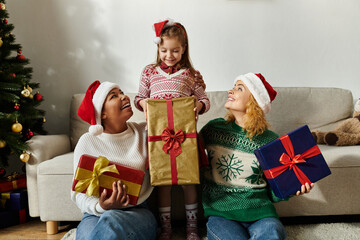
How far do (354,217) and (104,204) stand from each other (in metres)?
1.55

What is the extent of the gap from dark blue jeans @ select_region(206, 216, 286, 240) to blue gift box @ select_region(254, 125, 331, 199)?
144 millimetres

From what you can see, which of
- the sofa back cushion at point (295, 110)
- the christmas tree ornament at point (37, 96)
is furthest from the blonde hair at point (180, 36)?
the christmas tree ornament at point (37, 96)

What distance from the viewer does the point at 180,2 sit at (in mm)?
2682

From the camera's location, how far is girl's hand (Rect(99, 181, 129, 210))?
4.68ft

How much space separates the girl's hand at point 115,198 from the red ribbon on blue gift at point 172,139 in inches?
9.1

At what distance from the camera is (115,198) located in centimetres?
143

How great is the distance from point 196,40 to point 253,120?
4.39 feet

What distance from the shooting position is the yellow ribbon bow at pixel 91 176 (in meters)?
1.39

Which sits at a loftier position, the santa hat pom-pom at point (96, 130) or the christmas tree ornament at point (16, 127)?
the santa hat pom-pom at point (96, 130)

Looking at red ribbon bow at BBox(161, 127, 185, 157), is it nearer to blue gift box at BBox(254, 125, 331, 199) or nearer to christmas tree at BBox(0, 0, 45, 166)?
blue gift box at BBox(254, 125, 331, 199)

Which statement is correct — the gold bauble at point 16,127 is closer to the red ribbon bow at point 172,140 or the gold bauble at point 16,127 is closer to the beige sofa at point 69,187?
the beige sofa at point 69,187

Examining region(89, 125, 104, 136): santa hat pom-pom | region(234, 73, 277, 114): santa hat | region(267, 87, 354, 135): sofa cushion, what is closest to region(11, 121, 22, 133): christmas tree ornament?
region(89, 125, 104, 136): santa hat pom-pom

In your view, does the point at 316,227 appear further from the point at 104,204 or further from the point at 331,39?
the point at 331,39

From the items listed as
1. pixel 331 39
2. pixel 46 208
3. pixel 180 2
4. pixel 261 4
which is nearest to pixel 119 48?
pixel 180 2
